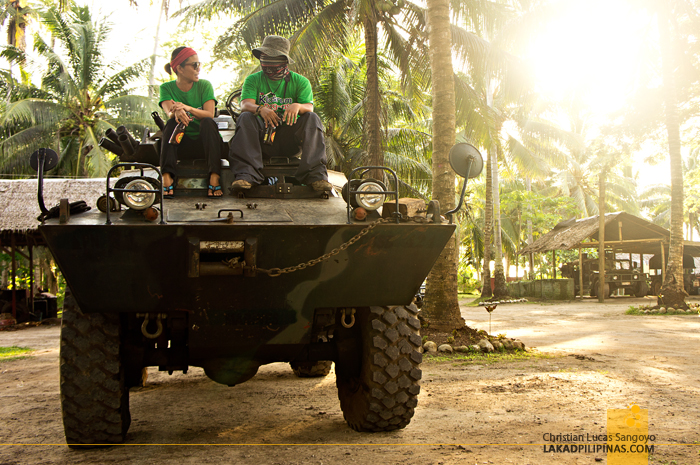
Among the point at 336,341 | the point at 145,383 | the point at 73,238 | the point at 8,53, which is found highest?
the point at 8,53

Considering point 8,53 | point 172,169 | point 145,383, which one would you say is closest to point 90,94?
point 8,53

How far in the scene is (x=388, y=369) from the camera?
362 centimetres

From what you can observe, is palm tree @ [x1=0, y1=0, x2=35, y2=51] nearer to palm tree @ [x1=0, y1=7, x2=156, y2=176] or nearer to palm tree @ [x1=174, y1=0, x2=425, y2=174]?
palm tree @ [x1=0, y1=7, x2=156, y2=176]

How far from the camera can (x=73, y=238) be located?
301cm

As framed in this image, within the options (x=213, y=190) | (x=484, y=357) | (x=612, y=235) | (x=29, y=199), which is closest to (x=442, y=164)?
(x=484, y=357)

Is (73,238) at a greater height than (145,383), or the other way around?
(73,238)

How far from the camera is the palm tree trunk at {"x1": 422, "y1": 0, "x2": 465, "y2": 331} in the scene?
7.82 metres

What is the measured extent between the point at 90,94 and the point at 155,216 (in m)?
19.8

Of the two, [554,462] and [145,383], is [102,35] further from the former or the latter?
[554,462]

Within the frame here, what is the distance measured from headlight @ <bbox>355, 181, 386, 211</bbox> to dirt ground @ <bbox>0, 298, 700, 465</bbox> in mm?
1373

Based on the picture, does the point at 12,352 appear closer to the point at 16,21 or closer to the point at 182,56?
the point at 182,56

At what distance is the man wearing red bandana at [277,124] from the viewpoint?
3975mm

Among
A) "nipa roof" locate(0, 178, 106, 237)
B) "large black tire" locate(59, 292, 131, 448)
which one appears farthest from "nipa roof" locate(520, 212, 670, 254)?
"large black tire" locate(59, 292, 131, 448)

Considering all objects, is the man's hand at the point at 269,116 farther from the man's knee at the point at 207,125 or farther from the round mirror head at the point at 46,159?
the round mirror head at the point at 46,159
